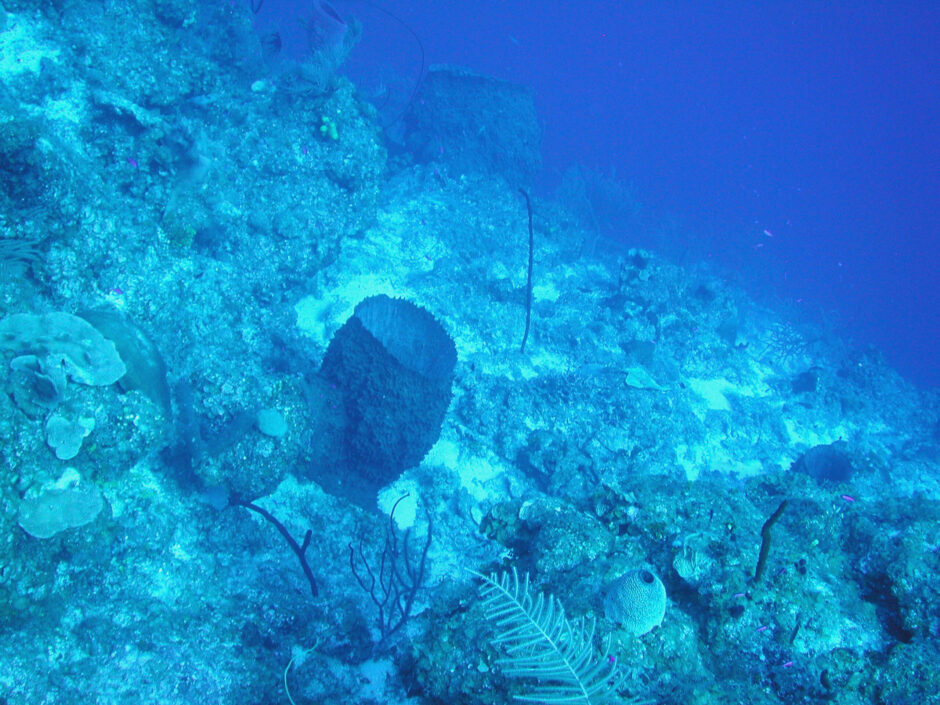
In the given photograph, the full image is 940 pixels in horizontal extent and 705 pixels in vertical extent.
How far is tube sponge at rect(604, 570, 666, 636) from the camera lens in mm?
2340

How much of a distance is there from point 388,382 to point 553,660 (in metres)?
3.56

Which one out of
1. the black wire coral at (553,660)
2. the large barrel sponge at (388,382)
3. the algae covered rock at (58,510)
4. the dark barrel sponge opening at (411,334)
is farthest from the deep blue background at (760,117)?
the algae covered rock at (58,510)

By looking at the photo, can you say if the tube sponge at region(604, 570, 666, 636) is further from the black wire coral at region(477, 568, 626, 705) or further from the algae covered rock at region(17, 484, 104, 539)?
the algae covered rock at region(17, 484, 104, 539)

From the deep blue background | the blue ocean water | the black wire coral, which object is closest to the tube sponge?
the blue ocean water

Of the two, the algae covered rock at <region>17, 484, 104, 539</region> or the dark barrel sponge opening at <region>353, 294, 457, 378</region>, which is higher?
the dark barrel sponge opening at <region>353, 294, 457, 378</region>

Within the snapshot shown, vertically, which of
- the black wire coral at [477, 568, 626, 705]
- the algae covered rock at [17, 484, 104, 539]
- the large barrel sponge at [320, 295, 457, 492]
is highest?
the black wire coral at [477, 568, 626, 705]

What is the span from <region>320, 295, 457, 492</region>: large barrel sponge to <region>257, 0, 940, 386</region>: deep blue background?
2378 centimetres

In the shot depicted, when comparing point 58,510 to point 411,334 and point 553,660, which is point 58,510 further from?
point 553,660

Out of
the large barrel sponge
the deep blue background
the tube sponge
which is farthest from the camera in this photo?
the deep blue background

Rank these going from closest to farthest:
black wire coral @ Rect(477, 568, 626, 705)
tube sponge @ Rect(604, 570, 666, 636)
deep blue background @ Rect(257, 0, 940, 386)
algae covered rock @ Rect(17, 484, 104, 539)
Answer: black wire coral @ Rect(477, 568, 626, 705) < tube sponge @ Rect(604, 570, 666, 636) < algae covered rock @ Rect(17, 484, 104, 539) < deep blue background @ Rect(257, 0, 940, 386)

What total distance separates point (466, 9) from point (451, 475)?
284 ft

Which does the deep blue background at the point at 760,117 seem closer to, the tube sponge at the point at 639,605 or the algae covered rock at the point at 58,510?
the tube sponge at the point at 639,605

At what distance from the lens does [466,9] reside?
2832 inches

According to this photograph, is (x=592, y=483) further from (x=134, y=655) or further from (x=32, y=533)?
(x=32, y=533)
